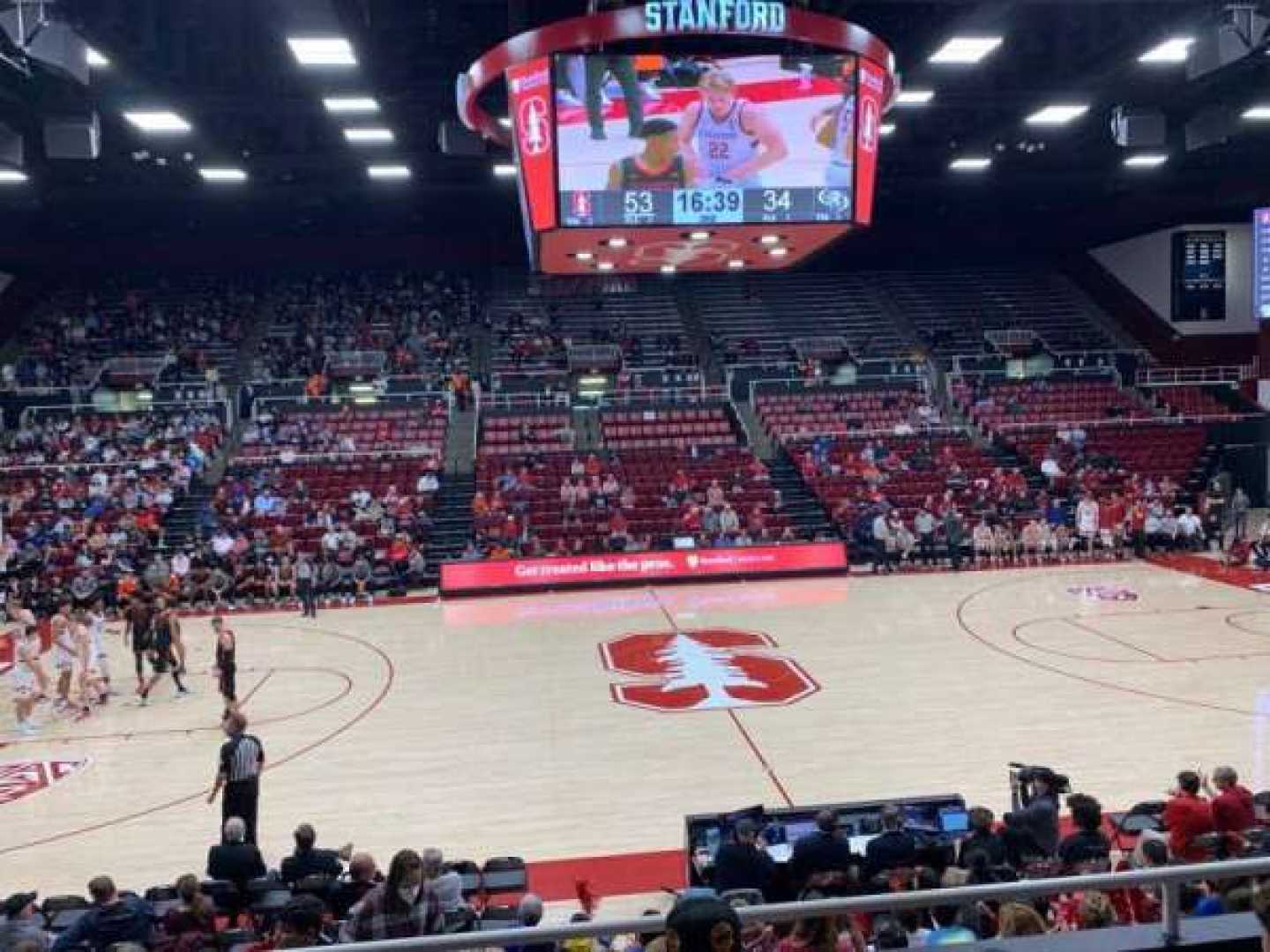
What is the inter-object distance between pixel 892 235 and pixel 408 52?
81.0 feet

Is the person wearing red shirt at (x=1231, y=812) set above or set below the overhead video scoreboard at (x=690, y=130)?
below

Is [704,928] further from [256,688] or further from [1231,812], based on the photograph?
[256,688]

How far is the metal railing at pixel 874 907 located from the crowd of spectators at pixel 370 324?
94.5 feet

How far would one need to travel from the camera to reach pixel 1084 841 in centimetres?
627

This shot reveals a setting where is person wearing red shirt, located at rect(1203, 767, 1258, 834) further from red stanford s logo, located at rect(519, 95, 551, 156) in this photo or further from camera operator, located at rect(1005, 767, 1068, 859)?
red stanford s logo, located at rect(519, 95, 551, 156)

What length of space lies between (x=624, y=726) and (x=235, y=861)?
5.39 meters

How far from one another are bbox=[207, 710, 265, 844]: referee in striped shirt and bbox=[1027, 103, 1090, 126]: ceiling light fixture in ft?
60.5

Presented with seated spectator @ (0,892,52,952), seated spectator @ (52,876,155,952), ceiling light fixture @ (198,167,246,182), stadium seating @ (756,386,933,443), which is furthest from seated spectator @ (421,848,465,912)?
ceiling light fixture @ (198,167,246,182)

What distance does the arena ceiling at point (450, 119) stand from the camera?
14961 millimetres

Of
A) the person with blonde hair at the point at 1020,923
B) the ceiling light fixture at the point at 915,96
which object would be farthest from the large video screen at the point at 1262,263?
the person with blonde hair at the point at 1020,923

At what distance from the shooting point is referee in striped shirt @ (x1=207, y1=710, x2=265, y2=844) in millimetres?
8352

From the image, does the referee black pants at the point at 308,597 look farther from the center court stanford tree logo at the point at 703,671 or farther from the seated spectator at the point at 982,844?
the seated spectator at the point at 982,844

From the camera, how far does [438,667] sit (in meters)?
14.9

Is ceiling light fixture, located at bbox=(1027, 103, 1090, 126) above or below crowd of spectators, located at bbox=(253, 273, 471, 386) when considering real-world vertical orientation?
above
